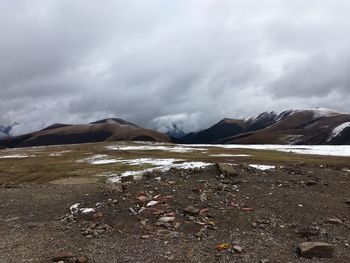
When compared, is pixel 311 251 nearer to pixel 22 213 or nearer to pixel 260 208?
pixel 260 208

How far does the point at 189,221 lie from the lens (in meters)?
23.9

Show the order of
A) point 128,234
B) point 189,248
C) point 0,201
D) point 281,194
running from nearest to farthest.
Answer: point 189,248
point 128,234
point 281,194
point 0,201

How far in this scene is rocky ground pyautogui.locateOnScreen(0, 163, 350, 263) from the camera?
20106 millimetres

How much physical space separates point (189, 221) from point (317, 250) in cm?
717

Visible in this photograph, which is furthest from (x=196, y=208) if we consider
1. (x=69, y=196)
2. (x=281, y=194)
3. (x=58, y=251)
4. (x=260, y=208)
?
(x=69, y=196)

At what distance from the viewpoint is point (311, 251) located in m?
19.7

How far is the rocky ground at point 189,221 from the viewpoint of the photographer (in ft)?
66.0

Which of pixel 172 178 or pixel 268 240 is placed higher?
pixel 172 178

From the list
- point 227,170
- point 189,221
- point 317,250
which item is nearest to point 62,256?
point 189,221

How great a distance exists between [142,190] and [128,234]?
717 centimetres

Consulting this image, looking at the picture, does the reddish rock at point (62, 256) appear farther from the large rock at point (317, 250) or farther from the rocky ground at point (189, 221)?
the large rock at point (317, 250)

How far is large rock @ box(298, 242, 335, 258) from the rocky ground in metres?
0.04

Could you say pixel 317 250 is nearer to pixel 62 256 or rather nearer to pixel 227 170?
pixel 62 256

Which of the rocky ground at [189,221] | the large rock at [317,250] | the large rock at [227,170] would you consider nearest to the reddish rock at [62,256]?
the rocky ground at [189,221]
